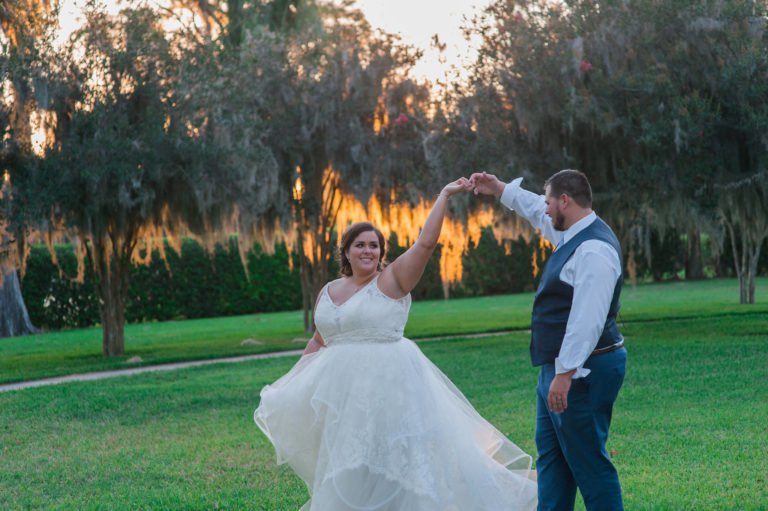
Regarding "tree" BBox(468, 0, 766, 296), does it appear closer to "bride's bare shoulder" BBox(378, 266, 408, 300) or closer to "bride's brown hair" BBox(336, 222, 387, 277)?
"bride's brown hair" BBox(336, 222, 387, 277)

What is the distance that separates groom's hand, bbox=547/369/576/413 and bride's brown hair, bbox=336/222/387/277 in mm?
1302

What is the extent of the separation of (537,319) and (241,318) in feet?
66.4

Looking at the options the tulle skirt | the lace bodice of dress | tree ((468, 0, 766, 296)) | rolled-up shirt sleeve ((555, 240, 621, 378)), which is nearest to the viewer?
rolled-up shirt sleeve ((555, 240, 621, 378))

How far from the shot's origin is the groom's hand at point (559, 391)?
3.35 metres

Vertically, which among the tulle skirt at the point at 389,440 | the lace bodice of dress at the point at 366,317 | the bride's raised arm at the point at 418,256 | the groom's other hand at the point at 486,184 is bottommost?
the tulle skirt at the point at 389,440

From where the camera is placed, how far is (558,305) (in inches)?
142

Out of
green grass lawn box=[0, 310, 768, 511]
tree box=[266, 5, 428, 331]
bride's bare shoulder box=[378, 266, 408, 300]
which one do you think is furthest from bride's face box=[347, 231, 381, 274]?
tree box=[266, 5, 428, 331]

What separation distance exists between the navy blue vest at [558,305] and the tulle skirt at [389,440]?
0.70 m

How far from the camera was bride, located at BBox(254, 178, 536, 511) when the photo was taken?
3914mm

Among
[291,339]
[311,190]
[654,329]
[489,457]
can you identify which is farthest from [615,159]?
[489,457]

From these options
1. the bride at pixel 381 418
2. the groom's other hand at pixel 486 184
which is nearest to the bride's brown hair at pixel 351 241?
the bride at pixel 381 418

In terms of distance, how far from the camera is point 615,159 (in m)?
12.9

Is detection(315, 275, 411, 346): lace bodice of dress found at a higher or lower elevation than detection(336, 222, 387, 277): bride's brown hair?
lower

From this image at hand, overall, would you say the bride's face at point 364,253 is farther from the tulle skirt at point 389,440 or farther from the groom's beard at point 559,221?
the groom's beard at point 559,221
